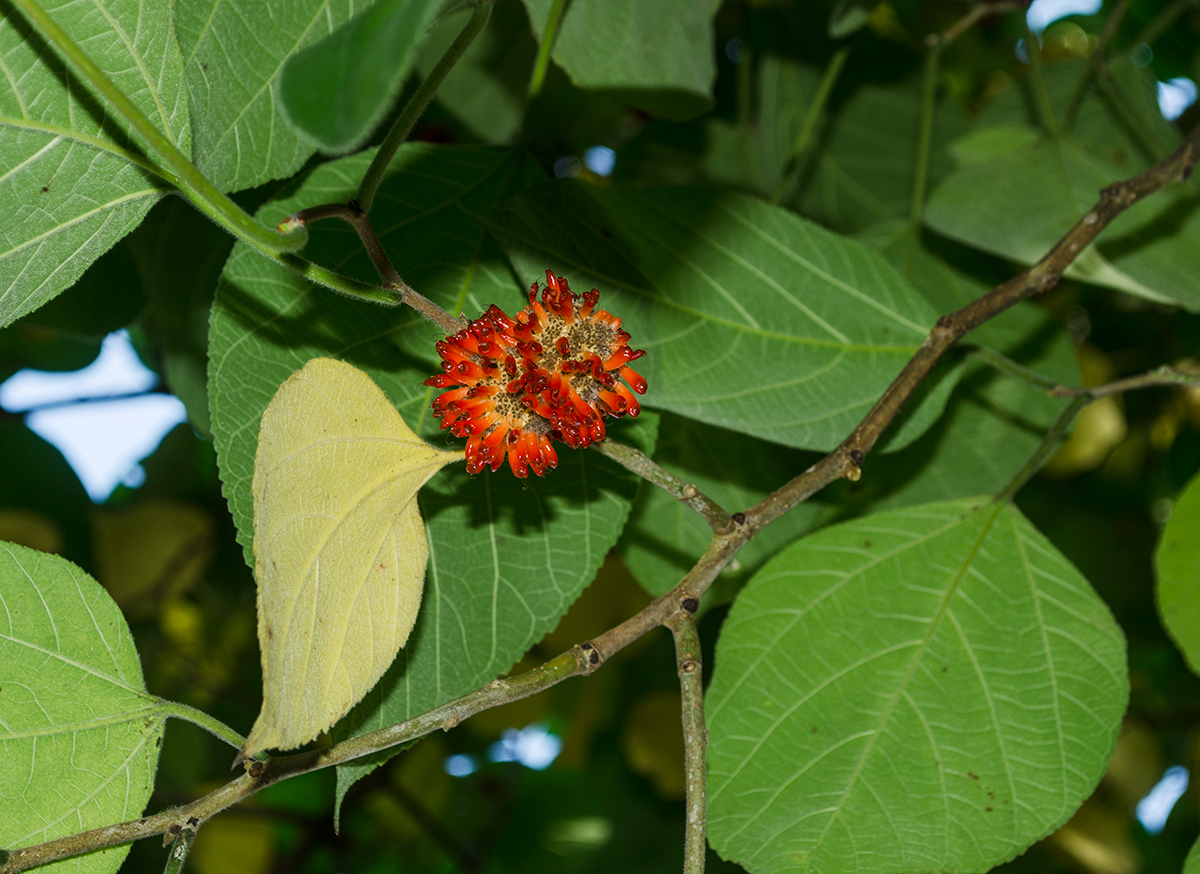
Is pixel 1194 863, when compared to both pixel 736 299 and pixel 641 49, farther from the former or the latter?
pixel 641 49

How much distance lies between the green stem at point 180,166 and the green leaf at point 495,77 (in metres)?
0.34

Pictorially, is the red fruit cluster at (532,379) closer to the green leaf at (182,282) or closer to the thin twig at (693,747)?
the thin twig at (693,747)

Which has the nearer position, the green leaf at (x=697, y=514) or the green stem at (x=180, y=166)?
the green stem at (x=180, y=166)

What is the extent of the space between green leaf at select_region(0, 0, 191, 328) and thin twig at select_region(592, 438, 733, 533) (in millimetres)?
198

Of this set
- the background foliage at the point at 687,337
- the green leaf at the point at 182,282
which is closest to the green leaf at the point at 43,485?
the background foliage at the point at 687,337

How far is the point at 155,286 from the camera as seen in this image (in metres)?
0.60

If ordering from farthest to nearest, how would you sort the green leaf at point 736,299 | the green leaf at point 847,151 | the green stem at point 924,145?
the green leaf at point 847,151, the green stem at point 924,145, the green leaf at point 736,299

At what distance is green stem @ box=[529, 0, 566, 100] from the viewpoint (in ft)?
1.47

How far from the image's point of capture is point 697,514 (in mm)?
574

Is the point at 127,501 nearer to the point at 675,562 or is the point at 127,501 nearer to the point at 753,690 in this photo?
the point at 675,562

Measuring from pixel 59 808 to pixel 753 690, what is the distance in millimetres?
303

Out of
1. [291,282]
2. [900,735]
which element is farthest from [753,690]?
[291,282]

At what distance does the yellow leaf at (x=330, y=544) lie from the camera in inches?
11.8

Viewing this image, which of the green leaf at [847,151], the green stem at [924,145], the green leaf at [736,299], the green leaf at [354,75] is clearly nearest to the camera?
the green leaf at [354,75]
